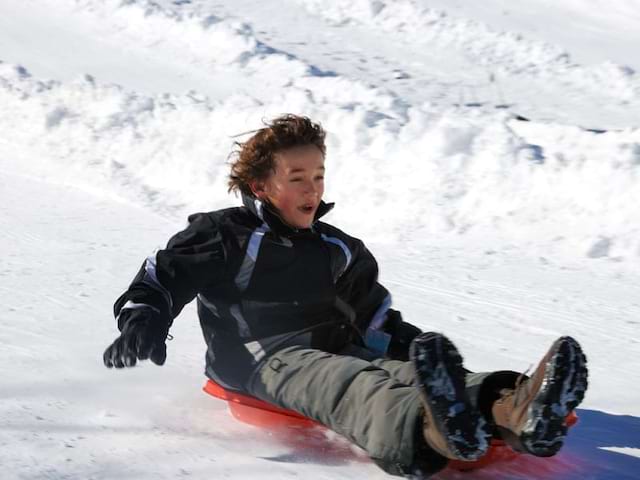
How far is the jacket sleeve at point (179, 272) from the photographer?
2.72 metres

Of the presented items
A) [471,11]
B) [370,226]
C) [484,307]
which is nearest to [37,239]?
[370,226]

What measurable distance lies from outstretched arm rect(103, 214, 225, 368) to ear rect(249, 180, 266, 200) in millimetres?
182

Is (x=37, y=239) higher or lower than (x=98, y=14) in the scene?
lower

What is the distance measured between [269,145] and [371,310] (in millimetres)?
583

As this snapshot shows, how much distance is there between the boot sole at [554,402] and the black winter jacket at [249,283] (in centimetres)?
85

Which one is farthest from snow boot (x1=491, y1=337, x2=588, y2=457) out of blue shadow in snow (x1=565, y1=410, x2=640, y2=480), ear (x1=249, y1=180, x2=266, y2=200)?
ear (x1=249, y1=180, x2=266, y2=200)

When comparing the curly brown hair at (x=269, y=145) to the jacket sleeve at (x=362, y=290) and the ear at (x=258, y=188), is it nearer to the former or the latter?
the ear at (x=258, y=188)

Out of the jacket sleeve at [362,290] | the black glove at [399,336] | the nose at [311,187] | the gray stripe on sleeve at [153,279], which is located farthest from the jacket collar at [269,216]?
the black glove at [399,336]

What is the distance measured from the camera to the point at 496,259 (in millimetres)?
4875

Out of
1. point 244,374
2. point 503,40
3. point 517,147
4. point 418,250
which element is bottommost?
point 244,374

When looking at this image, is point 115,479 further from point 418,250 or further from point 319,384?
point 418,250

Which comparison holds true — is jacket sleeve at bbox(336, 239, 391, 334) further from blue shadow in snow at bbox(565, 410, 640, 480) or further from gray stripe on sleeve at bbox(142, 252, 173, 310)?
blue shadow in snow at bbox(565, 410, 640, 480)

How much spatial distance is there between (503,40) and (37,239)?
218 inches

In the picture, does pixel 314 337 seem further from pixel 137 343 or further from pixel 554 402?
pixel 554 402
